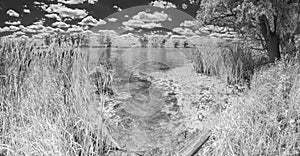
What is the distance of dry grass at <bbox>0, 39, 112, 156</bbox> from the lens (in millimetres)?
2201

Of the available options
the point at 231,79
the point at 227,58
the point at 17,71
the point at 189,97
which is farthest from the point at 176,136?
the point at 227,58

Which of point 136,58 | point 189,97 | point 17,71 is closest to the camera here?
point 17,71

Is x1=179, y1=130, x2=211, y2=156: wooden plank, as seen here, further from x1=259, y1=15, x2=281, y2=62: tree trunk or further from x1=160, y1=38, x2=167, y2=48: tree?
x1=259, y1=15, x2=281, y2=62: tree trunk

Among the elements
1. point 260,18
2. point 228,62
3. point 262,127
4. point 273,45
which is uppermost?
point 260,18

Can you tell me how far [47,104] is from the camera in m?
2.64

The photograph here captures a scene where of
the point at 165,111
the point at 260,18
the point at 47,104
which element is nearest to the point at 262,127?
the point at 165,111

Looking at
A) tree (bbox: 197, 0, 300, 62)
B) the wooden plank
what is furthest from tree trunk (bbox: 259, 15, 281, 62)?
the wooden plank

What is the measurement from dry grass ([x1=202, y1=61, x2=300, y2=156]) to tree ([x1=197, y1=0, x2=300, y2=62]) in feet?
5.79

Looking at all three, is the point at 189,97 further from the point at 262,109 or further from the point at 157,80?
the point at 262,109

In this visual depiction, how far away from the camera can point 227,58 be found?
5551mm

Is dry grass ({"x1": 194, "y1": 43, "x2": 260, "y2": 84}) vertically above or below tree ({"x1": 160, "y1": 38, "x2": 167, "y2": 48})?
below

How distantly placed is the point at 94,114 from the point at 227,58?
3734 millimetres

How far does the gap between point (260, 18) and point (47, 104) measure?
4302mm

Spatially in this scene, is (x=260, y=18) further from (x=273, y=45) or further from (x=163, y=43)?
(x=163, y=43)
